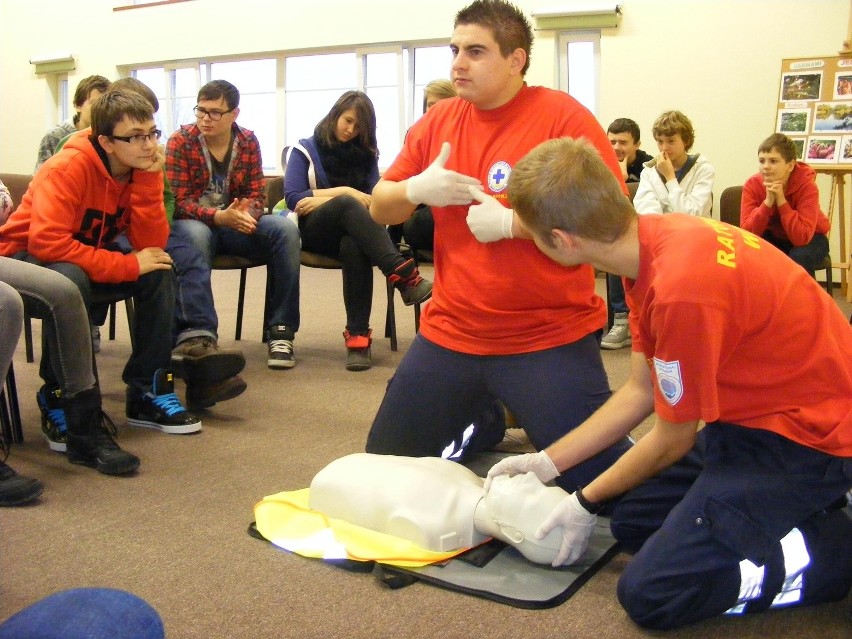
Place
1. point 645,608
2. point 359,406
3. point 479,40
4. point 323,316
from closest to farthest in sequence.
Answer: point 645,608 < point 479,40 < point 359,406 < point 323,316

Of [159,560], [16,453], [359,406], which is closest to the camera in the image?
[159,560]

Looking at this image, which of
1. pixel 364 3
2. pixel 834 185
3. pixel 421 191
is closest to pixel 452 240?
pixel 421 191

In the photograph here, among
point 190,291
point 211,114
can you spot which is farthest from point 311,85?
point 190,291

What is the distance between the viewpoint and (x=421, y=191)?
6.43 ft

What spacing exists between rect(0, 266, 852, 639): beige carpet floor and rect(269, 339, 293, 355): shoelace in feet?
1.52

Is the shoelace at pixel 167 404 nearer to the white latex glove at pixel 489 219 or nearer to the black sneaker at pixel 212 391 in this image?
the black sneaker at pixel 212 391

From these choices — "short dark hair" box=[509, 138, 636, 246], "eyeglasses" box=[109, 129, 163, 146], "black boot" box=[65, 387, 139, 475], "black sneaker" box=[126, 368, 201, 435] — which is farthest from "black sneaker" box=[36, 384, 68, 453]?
"short dark hair" box=[509, 138, 636, 246]

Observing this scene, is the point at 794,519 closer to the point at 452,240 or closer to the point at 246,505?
the point at 452,240

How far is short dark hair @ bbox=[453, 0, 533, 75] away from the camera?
196 centimetres

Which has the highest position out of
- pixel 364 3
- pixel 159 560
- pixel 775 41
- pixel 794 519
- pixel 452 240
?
pixel 364 3

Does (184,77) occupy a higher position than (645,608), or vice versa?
(184,77)

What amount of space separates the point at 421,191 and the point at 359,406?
1.03 m

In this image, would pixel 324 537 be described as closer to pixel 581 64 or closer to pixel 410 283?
pixel 410 283

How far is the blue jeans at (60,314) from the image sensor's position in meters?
2.13
